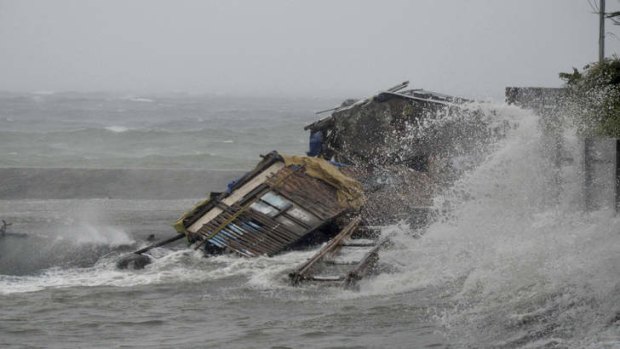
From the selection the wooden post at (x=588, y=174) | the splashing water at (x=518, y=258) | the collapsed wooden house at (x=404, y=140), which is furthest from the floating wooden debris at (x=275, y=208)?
the wooden post at (x=588, y=174)

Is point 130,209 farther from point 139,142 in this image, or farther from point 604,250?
point 139,142

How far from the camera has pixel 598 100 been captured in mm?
15734

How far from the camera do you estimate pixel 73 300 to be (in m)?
13.5

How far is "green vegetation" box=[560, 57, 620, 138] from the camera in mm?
14966

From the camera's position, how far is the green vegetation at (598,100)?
14966 mm

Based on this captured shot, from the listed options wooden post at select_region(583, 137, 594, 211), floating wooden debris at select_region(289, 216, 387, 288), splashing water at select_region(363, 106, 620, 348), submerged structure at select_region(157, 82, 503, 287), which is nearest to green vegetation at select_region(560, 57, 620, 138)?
splashing water at select_region(363, 106, 620, 348)

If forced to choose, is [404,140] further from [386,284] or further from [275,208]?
[386,284]

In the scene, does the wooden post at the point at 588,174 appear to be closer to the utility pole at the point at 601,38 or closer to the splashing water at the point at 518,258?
the splashing water at the point at 518,258

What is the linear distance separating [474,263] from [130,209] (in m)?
12.5

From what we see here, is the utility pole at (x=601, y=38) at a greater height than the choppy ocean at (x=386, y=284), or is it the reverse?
the utility pole at (x=601, y=38)

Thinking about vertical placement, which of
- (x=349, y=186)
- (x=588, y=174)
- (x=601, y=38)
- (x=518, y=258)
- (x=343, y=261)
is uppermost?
(x=601, y=38)

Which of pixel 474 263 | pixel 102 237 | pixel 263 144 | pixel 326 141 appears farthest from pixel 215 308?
pixel 263 144

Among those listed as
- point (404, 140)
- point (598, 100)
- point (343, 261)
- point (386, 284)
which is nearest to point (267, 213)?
point (343, 261)

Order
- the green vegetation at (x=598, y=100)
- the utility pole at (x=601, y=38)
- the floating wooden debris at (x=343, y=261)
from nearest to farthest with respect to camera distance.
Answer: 1. the floating wooden debris at (x=343, y=261)
2. the green vegetation at (x=598, y=100)
3. the utility pole at (x=601, y=38)
